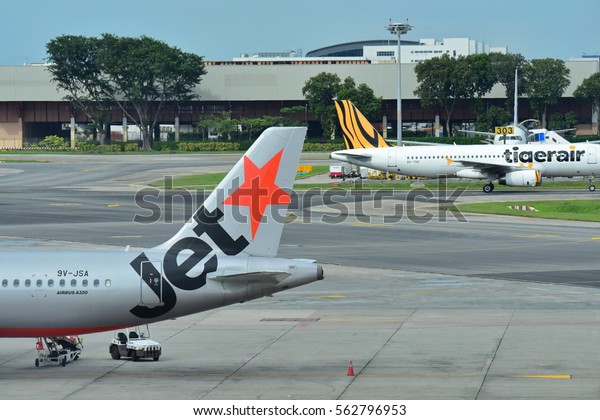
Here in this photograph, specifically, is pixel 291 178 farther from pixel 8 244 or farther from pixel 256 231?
pixel 8 244

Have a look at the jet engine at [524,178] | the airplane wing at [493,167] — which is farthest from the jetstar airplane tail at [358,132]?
the jet engine at [524,178]

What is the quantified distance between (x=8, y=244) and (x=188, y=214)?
22130mm

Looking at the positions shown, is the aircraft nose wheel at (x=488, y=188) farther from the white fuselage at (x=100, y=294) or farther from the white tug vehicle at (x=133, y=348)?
the white fuselage at (x=100, y=294)

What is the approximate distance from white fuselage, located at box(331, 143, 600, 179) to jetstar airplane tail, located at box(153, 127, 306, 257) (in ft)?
254

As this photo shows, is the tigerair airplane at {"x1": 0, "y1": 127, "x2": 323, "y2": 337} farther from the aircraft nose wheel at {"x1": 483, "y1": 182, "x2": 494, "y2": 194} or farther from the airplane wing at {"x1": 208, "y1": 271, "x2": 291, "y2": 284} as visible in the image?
the aircraft nose wheel at {"x1": 483, "y1": 182, "x2": 494, "y2": 194}

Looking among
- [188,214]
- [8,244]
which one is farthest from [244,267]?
[188,214]

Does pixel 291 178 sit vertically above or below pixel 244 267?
above

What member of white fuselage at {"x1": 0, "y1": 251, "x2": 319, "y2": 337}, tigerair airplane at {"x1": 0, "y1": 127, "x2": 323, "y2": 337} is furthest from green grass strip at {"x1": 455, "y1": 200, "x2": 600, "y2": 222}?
white fuselage at {"x1": 0, "y1": 251, "x2": 319, "y2": 337}

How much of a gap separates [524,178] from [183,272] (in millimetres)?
78072

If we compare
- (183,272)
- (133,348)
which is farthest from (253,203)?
(133,348)

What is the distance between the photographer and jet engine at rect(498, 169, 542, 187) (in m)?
103

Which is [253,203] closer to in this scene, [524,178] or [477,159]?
[524,178]

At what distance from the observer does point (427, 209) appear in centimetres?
8750

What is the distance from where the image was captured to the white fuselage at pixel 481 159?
105 metres
